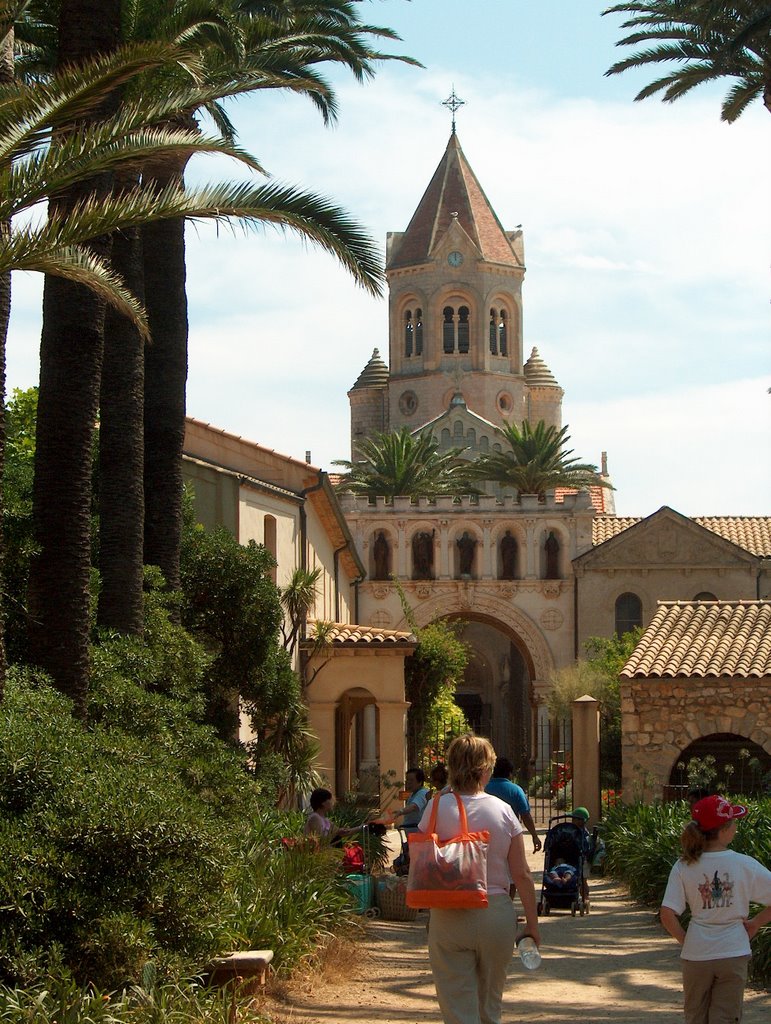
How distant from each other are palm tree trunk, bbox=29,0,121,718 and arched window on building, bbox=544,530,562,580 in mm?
43383

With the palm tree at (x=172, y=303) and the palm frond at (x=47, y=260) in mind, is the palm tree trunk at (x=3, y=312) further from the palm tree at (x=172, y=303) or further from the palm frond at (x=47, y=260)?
the palm tree at (x=172, y=303)

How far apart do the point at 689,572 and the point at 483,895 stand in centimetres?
4883

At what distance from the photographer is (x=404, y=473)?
59.9 meters

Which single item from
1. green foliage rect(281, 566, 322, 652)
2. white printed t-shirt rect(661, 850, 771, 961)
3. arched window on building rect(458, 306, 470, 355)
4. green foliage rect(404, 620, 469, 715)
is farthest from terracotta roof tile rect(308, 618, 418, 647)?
arched window on building rect(458, 306, 470, 355)

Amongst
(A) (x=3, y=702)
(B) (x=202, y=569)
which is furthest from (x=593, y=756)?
(A) (x=3, y=702)

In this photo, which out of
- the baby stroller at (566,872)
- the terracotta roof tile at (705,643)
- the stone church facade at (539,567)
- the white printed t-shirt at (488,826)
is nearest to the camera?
the white printed t-shirt at (488,826)

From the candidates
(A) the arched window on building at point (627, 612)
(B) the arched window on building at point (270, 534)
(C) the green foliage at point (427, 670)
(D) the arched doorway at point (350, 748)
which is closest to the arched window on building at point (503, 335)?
(A) the arched window on building at point (627, 612)

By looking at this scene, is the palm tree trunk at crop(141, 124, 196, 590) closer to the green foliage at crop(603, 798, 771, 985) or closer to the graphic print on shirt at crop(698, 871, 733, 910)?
the green foliage at crop(603, 798, 771, 985)

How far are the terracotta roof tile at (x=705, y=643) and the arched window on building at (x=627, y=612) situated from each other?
2695 cm

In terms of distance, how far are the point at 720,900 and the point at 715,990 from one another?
1.48 feet

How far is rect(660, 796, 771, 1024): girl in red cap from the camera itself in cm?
789

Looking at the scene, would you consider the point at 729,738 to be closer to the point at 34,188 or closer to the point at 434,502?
the point at 34,188

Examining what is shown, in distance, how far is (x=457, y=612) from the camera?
5731 centimetres

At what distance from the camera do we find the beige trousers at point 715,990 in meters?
7.88
